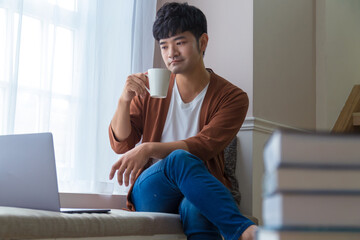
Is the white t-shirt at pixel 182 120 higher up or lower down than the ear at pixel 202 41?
lower down

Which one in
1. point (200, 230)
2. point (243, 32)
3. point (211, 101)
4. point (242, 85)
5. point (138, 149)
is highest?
point (243, 32)

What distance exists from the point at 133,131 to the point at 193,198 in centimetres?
61

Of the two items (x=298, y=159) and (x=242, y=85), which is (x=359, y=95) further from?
(x=298, y=159)

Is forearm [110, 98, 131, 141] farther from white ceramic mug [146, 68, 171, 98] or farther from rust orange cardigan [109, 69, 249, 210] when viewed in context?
white ceramic mug [146, 68, 171, 98]

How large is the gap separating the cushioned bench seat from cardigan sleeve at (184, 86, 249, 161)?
251 millimetres

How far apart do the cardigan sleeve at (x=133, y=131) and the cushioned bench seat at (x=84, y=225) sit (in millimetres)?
435

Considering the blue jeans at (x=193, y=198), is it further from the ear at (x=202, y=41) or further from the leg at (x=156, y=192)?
the ear at (x=202, y=41)

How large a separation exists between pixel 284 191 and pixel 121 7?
7.07 feet

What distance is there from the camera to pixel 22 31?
1.87 meters

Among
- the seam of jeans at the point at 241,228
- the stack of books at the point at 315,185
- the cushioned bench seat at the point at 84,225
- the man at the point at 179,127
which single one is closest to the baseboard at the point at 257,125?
the man at the point at 179,127

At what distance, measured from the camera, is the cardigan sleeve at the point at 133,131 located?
71.3 inches

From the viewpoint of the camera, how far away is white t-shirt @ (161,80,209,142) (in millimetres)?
1801

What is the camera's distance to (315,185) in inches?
9.9

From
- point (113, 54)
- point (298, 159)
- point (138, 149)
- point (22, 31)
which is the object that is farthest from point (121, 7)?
point (298, 159)
